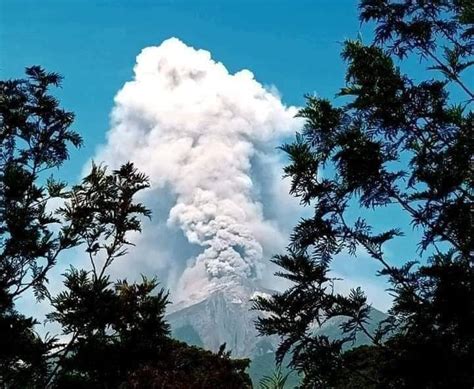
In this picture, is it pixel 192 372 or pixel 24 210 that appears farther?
pixel 192 372

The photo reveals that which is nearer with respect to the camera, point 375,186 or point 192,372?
point 375,186

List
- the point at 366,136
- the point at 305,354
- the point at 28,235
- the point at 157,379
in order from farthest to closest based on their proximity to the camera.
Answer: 1. the point at 157,379
2. the point at 28,235
3. the point at 366,136
4. the point at 305,354

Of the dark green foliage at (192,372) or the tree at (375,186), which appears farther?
the dark green foliage at (192,372)

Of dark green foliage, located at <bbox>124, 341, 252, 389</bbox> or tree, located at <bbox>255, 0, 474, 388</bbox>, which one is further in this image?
dark green foliage, located at <bbox>124, 341, 252, 389</bbox>

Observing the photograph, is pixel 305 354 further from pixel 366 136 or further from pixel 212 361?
pixel 212 361

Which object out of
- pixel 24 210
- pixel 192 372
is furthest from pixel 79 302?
pixel 192 372

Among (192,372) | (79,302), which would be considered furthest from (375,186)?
(192,372)

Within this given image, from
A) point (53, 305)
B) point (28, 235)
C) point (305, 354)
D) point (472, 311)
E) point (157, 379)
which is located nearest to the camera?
point (472, 311)

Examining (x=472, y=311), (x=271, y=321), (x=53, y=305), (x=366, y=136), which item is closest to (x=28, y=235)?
(x=53, y=305)

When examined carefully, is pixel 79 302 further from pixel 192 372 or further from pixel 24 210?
pixel 192 372

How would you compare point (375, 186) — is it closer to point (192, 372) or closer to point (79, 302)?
point (79, 302)

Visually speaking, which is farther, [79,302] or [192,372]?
[192,372]
